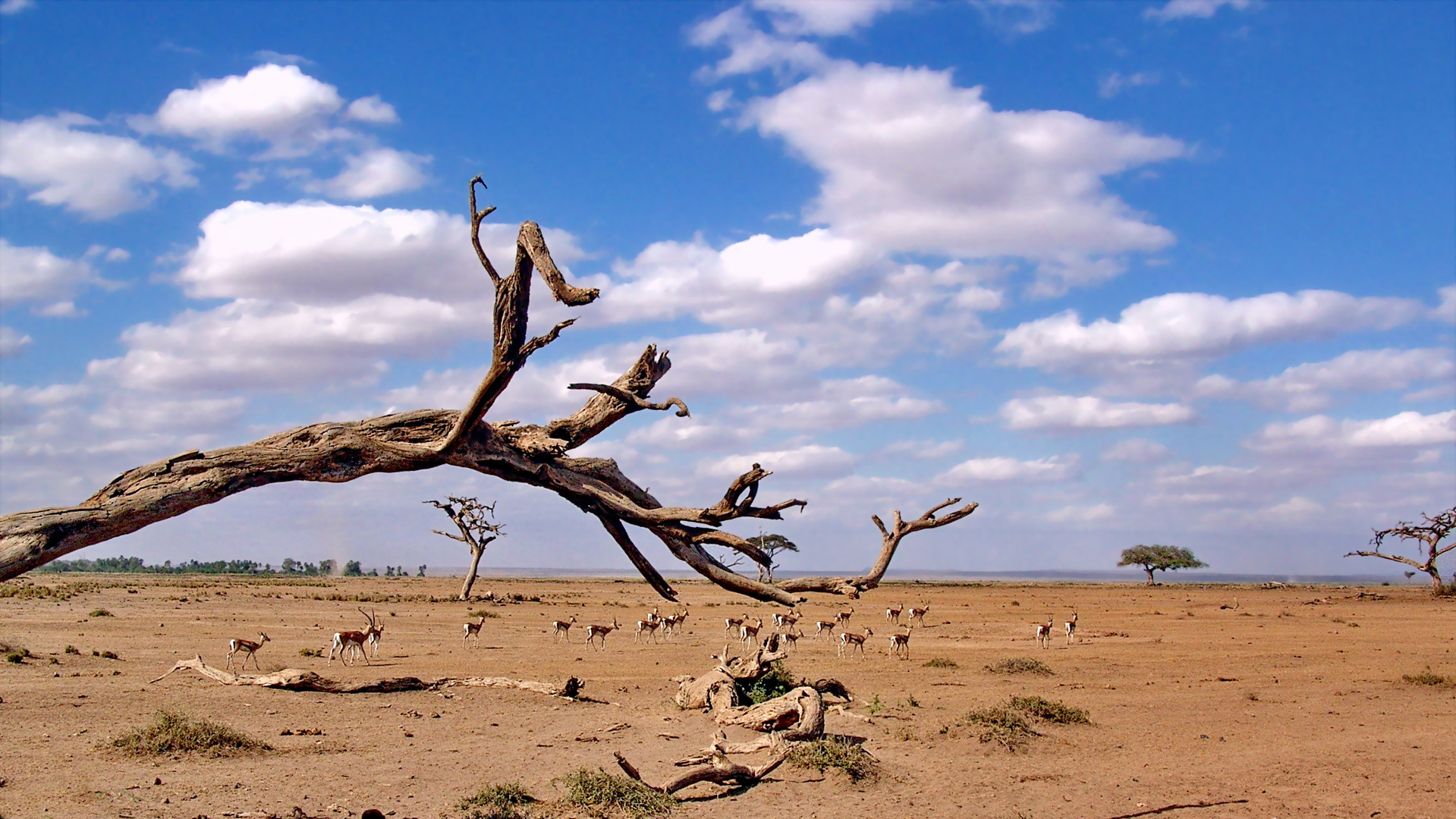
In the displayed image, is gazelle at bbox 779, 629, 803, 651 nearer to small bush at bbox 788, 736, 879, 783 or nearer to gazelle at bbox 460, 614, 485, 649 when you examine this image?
gazelle at bbox 460, 614, 485, 649

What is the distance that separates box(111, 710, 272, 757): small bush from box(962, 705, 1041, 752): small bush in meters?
9.24

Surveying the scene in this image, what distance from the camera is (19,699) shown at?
13.1m

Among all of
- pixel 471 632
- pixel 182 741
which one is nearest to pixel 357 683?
pixel 182 741

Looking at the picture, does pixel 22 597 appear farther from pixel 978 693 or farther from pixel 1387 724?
pixel 1387 724

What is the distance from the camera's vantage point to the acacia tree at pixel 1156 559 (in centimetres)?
9775

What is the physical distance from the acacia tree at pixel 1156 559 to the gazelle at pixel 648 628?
261ft

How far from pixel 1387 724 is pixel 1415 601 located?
46.2m

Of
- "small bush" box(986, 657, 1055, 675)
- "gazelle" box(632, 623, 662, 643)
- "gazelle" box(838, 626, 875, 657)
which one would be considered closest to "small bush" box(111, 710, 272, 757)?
"small bush" box(986, 657, 1055, 675)

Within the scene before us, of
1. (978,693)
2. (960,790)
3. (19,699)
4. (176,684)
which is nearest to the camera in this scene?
(960,790)

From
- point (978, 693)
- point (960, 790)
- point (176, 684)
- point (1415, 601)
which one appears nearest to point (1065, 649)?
point (978, 693)

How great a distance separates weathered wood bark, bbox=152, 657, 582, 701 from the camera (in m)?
15.1

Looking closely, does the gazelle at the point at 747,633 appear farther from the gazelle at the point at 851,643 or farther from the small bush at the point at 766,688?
the small bush at the point at 766,688

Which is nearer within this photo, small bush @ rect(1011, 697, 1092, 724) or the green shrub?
small bush @ rect(1011, 697, 1092, 724)

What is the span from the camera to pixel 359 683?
1641cm
